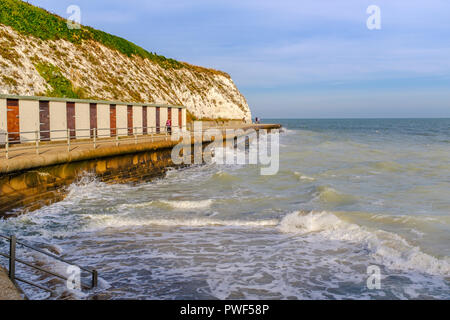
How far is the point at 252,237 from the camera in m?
10.8

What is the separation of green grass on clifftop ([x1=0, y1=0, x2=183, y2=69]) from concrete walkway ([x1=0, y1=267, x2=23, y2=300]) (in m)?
36.9

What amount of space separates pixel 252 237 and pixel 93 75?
36.4 m

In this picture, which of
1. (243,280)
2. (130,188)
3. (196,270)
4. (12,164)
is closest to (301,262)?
(243,280)

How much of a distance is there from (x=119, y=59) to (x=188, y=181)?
35.7 meters

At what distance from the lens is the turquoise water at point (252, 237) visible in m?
7.52

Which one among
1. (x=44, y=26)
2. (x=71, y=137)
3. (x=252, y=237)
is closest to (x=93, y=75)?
(x=44, y=26)

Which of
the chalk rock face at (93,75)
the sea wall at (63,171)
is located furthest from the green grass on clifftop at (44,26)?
the sea wall at (63,171)

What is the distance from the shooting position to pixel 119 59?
51.2m

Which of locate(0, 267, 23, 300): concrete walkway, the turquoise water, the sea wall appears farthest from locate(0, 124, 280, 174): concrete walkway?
locate(0, 267, 23, 300): concrete walkway

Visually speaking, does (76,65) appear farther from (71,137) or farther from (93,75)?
(71,137)

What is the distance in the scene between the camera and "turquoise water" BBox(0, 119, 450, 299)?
7.52 meters

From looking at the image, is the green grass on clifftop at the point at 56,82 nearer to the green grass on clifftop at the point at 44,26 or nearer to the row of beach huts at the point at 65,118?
the green grass on clifftop at the point at 44,26
